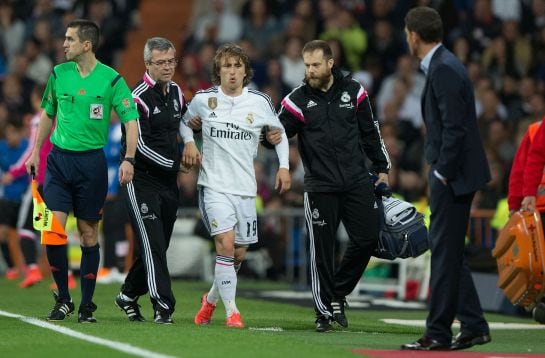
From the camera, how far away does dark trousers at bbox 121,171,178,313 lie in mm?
11672

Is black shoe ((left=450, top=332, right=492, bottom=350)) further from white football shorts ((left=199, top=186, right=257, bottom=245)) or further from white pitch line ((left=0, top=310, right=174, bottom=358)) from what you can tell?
white football shorts ((left=199, top=186, right=257, bottom=245))

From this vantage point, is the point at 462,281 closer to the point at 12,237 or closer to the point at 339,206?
the point at 339,206

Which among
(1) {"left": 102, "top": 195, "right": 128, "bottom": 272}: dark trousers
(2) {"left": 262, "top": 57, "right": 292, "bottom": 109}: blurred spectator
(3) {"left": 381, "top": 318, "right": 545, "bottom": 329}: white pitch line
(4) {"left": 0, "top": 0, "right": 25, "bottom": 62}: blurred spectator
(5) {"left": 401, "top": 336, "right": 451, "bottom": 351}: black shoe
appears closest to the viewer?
(5) {"left": 401, "top": 336, "right": 451, "bottom": 351}: black shoe

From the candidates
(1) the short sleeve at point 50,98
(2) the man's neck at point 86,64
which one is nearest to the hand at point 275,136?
(2) the man's neck at point 86,64

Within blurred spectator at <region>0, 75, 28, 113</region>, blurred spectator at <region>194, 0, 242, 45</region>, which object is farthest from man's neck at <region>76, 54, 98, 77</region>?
blurred spectator at <region>194, 0, 242, 45</region>

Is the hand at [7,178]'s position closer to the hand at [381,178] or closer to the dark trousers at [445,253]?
the hand at [381,178]

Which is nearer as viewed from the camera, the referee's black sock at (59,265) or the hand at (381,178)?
the referee's black sock at (59,265)

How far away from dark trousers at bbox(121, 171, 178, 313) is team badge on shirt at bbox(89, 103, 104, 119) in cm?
58

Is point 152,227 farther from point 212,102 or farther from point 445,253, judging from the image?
point 445,253

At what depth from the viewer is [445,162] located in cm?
961

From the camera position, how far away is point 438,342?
9.84 m

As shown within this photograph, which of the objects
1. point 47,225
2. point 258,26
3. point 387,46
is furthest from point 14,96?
point 47,225

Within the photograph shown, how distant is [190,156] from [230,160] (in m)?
0.35

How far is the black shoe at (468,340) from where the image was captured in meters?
9.97
